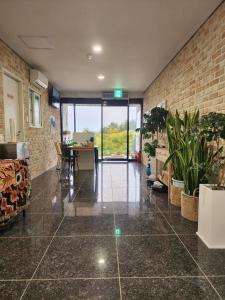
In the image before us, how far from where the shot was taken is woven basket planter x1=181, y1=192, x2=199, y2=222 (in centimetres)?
263

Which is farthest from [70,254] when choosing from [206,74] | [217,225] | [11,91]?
[11,91]

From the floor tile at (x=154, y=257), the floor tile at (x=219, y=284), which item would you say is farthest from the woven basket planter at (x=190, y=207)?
the floor tile at (x=219, y=284)

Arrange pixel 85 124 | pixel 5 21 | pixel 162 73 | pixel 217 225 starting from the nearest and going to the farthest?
pixel 217 225 → pixel 5 21 → pixel 162 73 → pixel 85 124

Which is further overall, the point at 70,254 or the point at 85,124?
the point at 85,124

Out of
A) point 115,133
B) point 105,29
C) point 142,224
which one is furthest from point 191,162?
point 115,133

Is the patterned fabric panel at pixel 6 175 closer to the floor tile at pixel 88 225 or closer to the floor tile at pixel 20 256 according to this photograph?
the floor tile at pixel 20 256

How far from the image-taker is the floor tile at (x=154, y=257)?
1.68 m

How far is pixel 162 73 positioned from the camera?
17.8ft

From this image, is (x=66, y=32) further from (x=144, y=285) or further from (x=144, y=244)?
(x=144, y=285)

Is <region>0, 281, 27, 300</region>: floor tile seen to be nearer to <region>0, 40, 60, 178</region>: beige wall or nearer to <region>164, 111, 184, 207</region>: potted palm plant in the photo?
<region>164, 111, 184, 207</region>: potted palm plant

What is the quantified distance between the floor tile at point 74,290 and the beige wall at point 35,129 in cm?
292

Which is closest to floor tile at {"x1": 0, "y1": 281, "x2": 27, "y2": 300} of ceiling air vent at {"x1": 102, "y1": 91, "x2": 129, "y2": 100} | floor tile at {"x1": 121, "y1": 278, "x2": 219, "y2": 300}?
floor tile at {"x1": 121, "y1": 278, "x2": 219, "y2": 300}

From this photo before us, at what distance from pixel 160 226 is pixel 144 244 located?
493 millimetres

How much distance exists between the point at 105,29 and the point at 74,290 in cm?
339
